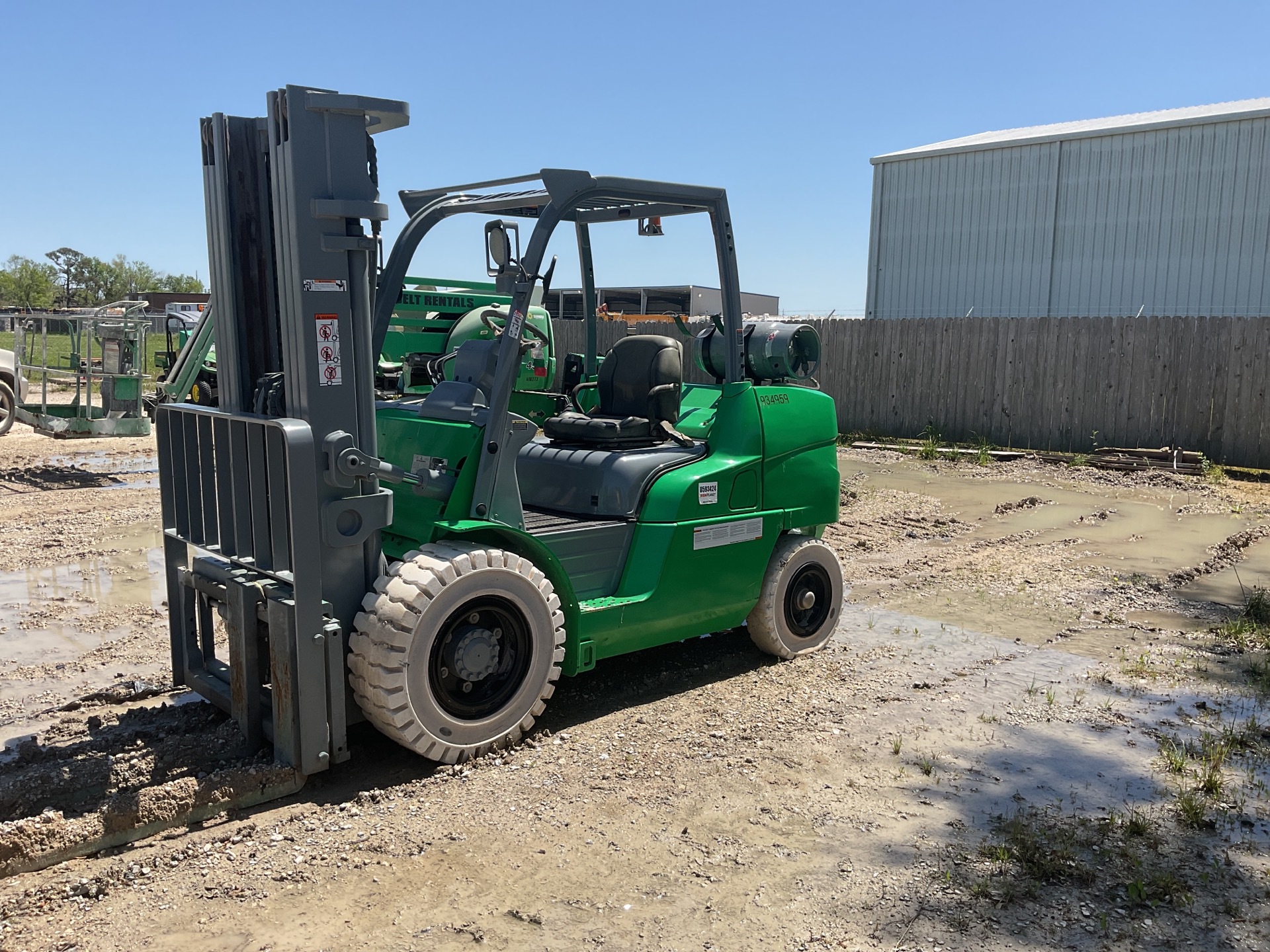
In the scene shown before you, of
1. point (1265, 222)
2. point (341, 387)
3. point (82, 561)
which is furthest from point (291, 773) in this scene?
point (1265, 222)

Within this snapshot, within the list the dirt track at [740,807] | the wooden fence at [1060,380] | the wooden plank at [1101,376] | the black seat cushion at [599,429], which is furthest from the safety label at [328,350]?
the wooden plank at [1101,376]

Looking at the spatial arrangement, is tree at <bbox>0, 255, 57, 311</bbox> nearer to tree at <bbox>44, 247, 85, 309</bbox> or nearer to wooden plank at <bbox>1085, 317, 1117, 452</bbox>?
tree at <bbox>44, 247, 85, 309</bbox>

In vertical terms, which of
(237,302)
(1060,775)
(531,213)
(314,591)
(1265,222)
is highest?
(1265,222)

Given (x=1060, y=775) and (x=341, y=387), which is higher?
(x=341, y=387)

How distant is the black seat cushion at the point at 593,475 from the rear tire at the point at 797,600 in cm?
89

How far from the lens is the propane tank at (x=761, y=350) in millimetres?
5977

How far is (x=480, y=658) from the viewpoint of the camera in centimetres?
446

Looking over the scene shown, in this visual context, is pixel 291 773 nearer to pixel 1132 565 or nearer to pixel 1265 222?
pixel 1132 565

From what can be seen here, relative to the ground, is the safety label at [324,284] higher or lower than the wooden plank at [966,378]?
higher

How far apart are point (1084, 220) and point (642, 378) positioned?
802 inches

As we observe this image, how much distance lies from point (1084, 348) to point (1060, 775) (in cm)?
1350

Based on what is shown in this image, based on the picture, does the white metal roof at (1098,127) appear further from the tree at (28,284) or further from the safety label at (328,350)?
the tree at (28,284)

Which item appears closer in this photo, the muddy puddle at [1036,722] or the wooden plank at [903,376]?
the muddy puddle at [1036,722]

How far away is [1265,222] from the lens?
2070cm
